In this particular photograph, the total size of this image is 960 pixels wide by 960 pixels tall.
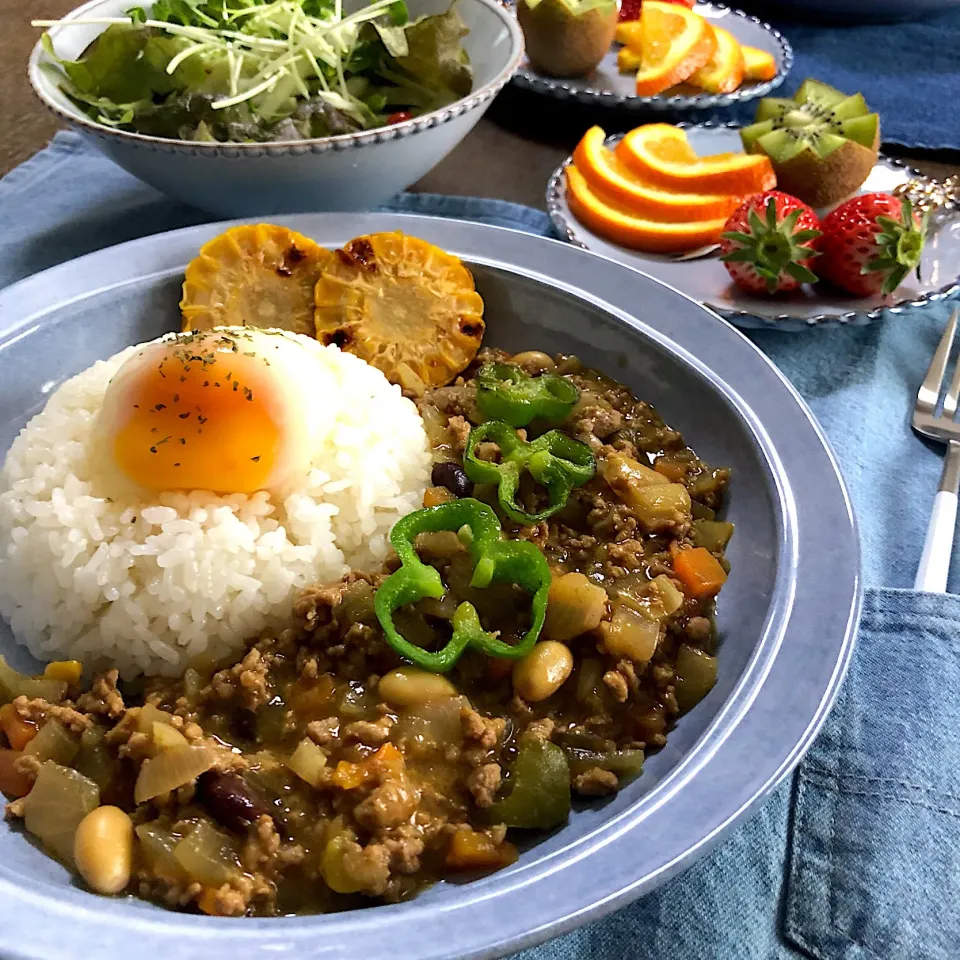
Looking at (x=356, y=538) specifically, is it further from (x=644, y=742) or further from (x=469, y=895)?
(x=469, y=895)

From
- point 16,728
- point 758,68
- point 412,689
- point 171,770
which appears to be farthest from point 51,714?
point 758,68

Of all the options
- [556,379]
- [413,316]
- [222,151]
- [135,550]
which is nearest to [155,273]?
[222,151]

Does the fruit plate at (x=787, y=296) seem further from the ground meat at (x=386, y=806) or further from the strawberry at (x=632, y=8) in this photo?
the ground meat at (x=386, y=806)

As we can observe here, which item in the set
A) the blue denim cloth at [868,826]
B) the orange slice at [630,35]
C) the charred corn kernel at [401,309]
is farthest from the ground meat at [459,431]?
the orange slice at [630,35]

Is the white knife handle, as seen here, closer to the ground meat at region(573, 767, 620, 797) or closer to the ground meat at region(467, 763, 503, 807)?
the ground meat at region(573, 767, 620, 797)

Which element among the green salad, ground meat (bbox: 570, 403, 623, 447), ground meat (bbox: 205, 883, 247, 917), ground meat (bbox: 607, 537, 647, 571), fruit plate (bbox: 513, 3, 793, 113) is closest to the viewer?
ground meat (bbox: 205, 883, 247, 917)

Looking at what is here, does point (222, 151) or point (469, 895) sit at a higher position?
point (222, 151)

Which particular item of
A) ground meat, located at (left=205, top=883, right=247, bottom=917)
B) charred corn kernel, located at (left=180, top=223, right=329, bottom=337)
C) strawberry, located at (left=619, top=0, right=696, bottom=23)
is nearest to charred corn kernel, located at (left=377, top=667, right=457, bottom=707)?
ground meat, located at (left=205, top=883, right=247, bottom=917)

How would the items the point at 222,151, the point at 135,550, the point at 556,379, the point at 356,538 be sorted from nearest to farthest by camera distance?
the point at 135,550 < the point at 356,538 < the point at 556,379 < the point at 222,151
